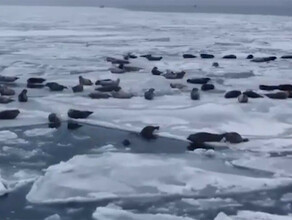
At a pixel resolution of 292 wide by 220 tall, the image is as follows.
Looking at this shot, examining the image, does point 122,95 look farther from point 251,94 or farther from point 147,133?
point 147,133

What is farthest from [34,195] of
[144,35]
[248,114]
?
[144,35]

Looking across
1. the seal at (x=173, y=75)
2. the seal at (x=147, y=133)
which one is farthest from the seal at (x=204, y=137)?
the seal at (x=173, y=75)

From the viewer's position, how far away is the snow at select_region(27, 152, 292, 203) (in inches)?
180

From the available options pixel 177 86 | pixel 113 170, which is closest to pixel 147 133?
pixel 113 170

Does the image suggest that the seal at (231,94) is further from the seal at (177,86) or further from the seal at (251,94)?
the seal at (177,86)

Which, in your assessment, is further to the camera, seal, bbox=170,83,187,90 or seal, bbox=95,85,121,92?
seal, bbox=170,83,187,90

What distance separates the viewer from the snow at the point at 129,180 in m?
4.58

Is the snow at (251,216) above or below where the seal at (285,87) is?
below

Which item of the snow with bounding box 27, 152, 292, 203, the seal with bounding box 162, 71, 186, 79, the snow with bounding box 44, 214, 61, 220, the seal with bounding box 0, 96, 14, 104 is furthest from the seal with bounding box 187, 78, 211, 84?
the snow with bounding box 44, 214, 61, 220

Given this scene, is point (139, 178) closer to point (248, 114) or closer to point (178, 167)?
point (178, 167)

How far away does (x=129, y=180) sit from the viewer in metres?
4.92

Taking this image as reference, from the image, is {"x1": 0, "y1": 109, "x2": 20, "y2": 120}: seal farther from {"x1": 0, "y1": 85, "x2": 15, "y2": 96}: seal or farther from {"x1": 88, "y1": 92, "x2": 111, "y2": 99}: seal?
{"x1": 88, "y1": 92, "x2": 111, "y2": 99}: seal

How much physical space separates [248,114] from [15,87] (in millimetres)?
3916

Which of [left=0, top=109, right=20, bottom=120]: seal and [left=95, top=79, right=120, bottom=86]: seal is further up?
[left=95, top=79, right=120, bottom=86]: seal
